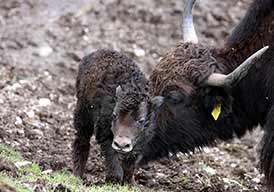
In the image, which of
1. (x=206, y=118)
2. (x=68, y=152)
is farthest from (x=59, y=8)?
(x=206, y=118)

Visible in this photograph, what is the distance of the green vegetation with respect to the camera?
690 cm

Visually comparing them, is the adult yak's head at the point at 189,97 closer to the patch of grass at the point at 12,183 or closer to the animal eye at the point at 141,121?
the animal eye at the point at 141,121

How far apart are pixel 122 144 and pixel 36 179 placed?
2.87 feet

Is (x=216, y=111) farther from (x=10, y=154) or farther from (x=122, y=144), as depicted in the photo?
(x=10, y=154)

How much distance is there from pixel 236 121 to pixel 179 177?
40.5 inches

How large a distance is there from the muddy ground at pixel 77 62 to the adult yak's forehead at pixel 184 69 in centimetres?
118

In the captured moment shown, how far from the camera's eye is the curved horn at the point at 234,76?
26.6ft

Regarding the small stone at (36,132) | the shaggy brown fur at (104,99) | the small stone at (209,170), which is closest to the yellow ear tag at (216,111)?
the shaggy brown fur at (104,99)

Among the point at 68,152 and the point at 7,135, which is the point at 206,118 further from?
the point at 7,135

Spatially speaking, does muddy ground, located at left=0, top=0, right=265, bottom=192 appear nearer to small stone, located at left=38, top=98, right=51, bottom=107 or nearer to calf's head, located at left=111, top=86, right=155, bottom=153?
small stone, located at left=38, top=98, right=51, bottom=107

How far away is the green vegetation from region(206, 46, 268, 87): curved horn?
146 centimetres

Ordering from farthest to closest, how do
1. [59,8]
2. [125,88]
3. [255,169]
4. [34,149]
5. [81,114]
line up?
[59,8] < [255,169] < [34,149] < [81,114] < [125,88]

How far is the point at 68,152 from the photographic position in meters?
9.49

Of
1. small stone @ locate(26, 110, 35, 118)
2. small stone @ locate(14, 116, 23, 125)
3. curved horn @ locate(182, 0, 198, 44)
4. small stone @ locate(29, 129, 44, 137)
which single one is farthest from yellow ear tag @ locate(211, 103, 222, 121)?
small stone @ locate(26, 110, 35, 118)
